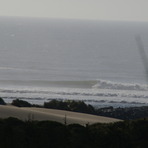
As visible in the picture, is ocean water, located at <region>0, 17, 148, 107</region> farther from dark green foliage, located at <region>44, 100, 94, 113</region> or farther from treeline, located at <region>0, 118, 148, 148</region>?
treeline, located at <region>0, 118, 148, 148</region>

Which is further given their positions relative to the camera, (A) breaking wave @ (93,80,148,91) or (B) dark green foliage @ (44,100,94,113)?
(A) breaking wave @ (93,80,148,91)

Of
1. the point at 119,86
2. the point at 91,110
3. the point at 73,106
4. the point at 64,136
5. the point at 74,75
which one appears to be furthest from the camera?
the point at 74,75

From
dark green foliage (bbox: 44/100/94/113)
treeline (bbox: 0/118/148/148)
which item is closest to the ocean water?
dark green foliage (bbox: 44/100/94/113)

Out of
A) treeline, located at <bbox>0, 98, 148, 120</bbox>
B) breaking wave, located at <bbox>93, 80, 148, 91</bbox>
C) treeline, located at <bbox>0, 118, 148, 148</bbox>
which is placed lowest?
treeline, located at <bbox>0, 118, 148, 148</bbox>

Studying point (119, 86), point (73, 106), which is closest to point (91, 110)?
point (73, 106)

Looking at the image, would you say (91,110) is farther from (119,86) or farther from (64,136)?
(119,86)

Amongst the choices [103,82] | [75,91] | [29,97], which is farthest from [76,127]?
[103,82]

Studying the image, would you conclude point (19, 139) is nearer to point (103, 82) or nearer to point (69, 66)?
point (103, 82)

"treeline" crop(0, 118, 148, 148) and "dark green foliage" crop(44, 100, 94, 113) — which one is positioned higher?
"dark green foliage" crop(44, 100, 94, 113)

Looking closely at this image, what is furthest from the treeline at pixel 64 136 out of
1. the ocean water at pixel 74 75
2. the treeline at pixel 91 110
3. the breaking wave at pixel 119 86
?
the breaking wave at pixel 119 86
